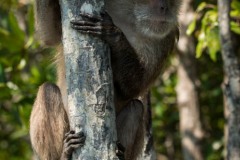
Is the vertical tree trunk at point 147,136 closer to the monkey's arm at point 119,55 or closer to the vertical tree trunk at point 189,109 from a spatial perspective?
the monkey's arm at point 119,55

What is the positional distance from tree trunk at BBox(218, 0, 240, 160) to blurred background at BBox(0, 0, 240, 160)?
71 cm

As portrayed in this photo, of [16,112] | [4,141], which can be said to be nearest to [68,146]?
[16,112]

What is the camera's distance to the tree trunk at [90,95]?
4754 millimetres

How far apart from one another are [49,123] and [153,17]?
1.40 m

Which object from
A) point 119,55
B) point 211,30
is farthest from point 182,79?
point 119,55

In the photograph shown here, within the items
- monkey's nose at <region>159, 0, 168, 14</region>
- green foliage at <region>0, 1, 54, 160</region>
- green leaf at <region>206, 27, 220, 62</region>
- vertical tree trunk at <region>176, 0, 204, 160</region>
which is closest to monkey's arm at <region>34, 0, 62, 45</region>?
monkey's nose at <region>159, 0, 168, 14</region>

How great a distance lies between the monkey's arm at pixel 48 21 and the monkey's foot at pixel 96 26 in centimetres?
76

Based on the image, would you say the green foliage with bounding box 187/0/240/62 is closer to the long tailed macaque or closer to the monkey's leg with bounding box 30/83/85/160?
the long tailed macaque

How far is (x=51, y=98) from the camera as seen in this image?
6016 mm

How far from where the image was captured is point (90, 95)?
4.78 m

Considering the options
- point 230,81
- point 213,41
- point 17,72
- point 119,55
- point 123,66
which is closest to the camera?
point 119,55

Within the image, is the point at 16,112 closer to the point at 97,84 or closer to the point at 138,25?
the point at 138,25

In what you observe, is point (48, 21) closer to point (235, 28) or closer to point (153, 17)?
point (153, 17)

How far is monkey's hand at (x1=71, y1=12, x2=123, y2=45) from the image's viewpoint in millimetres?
4871
